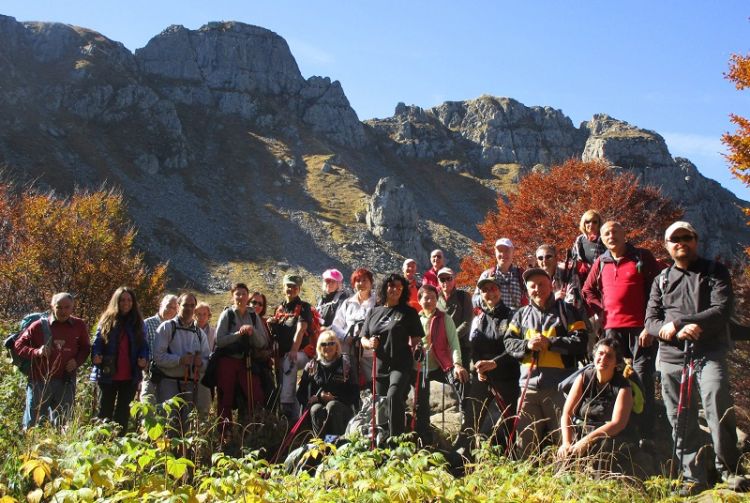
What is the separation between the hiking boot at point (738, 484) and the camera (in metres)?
4.36

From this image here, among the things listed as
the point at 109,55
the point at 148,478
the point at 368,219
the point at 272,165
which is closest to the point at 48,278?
the point at 148,478

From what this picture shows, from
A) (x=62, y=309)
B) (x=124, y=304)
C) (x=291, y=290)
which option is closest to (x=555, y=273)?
(x=291, y=290)

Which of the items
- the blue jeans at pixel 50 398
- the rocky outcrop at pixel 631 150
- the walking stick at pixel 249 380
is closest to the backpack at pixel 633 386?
the walking stick at pixel 249 380

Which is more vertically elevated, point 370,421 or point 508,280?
point 508,280

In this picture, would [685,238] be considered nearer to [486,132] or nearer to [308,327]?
[308,327]

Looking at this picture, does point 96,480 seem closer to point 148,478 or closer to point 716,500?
point 148,478

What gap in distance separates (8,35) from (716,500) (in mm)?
94988

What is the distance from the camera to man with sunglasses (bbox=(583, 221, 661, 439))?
568cm

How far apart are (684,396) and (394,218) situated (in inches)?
2466

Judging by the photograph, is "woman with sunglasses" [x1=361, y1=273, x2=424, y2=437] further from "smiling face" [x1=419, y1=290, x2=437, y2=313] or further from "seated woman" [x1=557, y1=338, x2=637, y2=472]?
"seated woman" [x1=557, y1=338, x2=637, y2=472]

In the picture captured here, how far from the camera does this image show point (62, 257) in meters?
26.3

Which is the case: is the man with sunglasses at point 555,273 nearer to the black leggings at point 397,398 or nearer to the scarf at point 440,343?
the scarf at point 440,343

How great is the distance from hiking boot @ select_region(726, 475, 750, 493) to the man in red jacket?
635cm

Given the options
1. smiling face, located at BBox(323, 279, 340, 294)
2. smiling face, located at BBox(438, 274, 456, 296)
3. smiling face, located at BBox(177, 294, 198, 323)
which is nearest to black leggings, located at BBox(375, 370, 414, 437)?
smiling face, located at BBox(438, 274, 456, 296)
